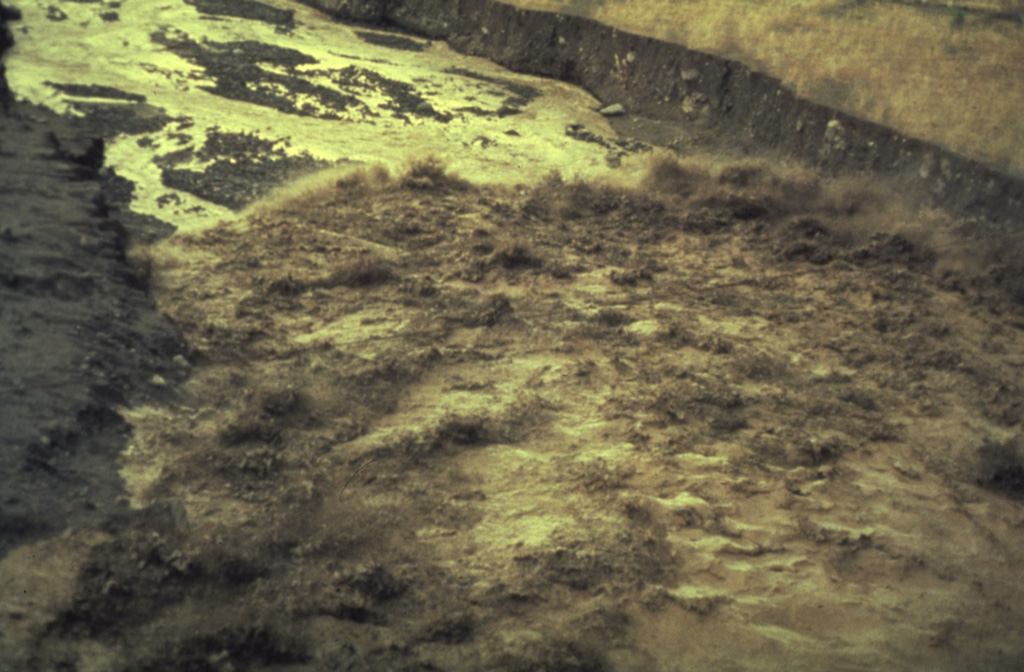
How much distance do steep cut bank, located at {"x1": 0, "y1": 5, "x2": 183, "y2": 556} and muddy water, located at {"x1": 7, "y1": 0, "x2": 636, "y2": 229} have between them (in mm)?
1196

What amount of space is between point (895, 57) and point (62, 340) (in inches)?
253

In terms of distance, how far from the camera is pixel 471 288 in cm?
587

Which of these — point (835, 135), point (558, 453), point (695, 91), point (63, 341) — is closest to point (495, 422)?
point (558, 453)

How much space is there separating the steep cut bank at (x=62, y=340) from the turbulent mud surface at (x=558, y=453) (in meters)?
0.16

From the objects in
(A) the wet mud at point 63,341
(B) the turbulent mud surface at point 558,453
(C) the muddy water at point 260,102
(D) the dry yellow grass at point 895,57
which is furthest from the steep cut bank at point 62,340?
(D) the dry yellow grass at point 895,57

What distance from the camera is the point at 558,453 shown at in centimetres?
431

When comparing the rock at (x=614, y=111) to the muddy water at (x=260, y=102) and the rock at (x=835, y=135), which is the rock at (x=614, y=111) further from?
the rock at (x=835, y=135)

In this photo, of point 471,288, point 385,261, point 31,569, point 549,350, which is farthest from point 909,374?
point 31,569

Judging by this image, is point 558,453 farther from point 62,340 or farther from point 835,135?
point 835,135

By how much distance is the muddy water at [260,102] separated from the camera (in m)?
7.16

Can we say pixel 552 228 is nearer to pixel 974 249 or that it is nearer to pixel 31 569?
pixel 974 249

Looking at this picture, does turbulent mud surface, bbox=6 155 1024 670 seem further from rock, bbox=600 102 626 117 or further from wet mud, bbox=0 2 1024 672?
rock, bbox=600 102 626 117

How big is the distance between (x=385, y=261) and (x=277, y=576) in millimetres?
3048

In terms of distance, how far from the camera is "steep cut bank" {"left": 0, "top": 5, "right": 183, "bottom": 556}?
329 cm
